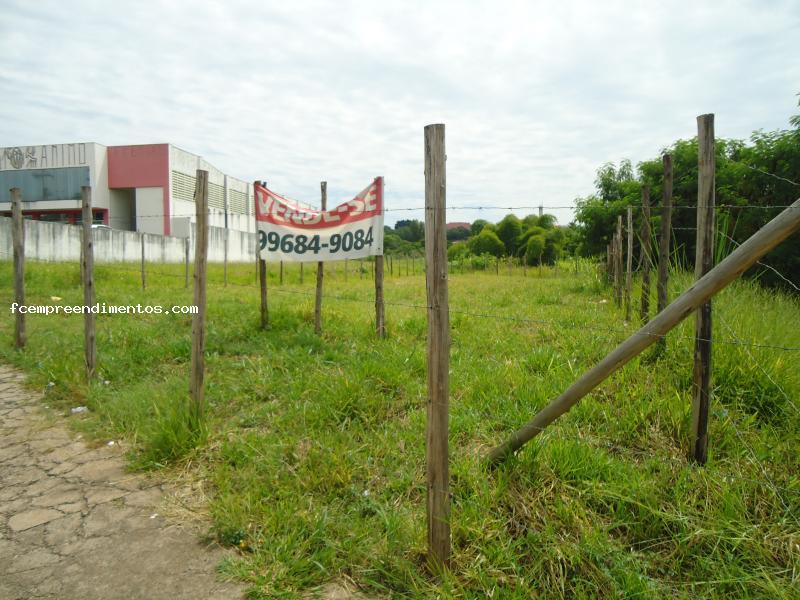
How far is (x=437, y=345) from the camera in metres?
2.34

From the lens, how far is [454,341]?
19.2 ft

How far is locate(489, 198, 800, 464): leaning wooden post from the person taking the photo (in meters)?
1.88

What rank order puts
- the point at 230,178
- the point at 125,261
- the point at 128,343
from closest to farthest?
the point at 128,343, the point at 125,261, the point at 230,178

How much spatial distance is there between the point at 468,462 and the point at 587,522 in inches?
28.5

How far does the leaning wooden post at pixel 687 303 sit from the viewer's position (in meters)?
1.88

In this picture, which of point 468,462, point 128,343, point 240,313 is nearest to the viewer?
point 468,462

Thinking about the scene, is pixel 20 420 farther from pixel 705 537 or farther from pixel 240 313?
pixel 705 537

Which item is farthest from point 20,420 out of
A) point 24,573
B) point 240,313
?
point 240,313

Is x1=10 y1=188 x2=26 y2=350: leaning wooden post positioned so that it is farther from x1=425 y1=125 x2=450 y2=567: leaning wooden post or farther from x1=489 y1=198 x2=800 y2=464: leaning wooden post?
x1=489 y1=198 x2=800 y2=464: leaning wooden post

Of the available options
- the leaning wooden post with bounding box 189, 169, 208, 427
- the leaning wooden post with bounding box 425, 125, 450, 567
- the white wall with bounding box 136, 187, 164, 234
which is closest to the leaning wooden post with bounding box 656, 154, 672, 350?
the leaning wooden post with bounding box 425, 125, 450, 567

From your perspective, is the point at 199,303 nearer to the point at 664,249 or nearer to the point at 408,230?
the point at 664,249

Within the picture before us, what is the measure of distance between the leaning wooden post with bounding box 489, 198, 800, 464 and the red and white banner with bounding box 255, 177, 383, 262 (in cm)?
393

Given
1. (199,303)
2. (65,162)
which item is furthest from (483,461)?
(65,162)

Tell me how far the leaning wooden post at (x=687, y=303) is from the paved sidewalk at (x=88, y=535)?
1.73 metres
